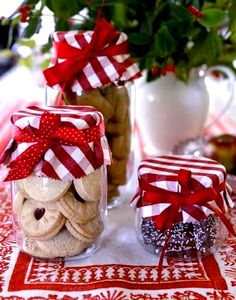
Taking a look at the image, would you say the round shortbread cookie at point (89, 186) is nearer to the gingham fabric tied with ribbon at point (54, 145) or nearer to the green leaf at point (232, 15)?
the gingham fabric tied with ribbon at point (54, 145)

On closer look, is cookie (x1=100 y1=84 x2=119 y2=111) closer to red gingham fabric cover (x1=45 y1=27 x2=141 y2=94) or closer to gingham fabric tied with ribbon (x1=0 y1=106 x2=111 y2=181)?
red gingham fabric cover (x1=45 y1=27 x2=141 y2=94)

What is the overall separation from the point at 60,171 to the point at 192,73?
1.41ft

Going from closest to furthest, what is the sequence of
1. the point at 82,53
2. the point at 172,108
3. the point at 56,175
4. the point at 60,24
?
the point at 56,175
the point at 82,53
the point at 60,24
the point at 172,108

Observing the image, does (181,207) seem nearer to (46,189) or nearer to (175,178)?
(175,178)

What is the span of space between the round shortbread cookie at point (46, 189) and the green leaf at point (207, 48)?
0.36 m

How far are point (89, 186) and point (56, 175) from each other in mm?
42

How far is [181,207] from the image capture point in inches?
21.4

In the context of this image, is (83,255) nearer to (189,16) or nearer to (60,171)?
(60,171)

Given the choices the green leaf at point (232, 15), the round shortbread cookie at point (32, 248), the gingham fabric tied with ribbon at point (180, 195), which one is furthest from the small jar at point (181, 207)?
the green leaf at point (232, 15)

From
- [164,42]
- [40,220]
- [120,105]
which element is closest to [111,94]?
[120,105]

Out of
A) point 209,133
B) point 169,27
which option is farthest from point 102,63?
point 209,133

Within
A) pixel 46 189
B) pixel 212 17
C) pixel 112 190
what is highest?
pixel 212 17

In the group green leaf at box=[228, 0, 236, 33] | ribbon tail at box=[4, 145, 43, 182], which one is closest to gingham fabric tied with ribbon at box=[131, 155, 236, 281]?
ribbon tail at box=[4, 145, 43, 182]

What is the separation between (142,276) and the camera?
0.54 meters
